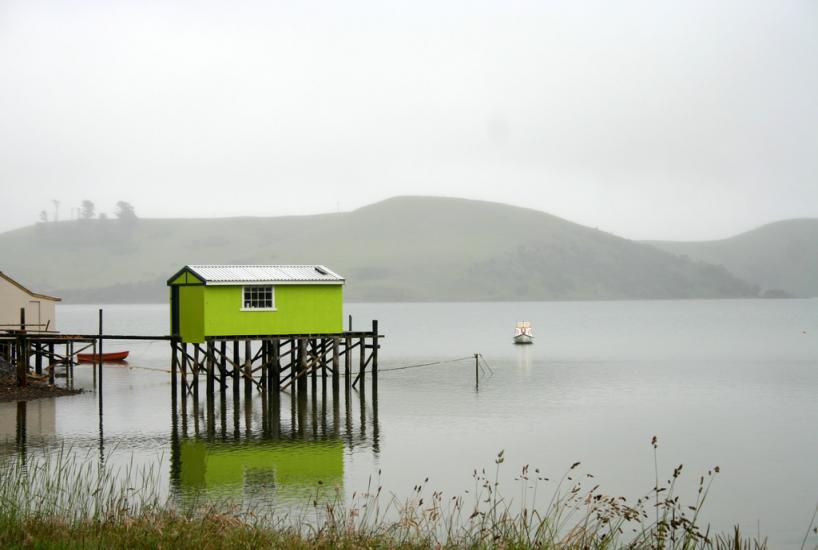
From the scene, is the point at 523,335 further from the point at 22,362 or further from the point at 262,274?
the point at 22,362

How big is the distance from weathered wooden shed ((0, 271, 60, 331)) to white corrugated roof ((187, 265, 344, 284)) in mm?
13085

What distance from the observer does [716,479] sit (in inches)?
1113

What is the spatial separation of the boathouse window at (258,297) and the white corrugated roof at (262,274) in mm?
557

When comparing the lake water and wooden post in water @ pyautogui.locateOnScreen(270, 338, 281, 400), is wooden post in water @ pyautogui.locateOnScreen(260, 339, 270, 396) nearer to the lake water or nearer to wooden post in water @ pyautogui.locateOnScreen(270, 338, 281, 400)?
wooden post in water @ pyautogui.locateOnScreen(270, 338, 281, 400)

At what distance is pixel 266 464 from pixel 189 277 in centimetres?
1632

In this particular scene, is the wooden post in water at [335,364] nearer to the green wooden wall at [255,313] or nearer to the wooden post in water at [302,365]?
the green wooden wall at [255,313]

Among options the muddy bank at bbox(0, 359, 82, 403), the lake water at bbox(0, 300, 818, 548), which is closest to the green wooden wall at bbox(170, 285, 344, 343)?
the lake water at bbox(0, 300, 818, 548)

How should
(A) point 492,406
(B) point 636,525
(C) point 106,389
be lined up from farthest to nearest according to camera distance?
(C) point 106,389 → (A) point 492,406 → (B) point 636,525

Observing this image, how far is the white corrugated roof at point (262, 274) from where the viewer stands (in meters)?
42.0

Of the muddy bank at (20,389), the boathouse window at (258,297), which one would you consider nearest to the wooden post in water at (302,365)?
the boathouse window at (258,297)

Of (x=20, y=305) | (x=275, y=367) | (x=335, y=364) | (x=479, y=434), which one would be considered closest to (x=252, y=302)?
(x=275, y=367)

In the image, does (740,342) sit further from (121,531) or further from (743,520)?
(121,531)

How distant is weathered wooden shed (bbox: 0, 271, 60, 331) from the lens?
50688 mm

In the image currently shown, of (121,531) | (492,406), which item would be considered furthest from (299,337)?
(121,531)
